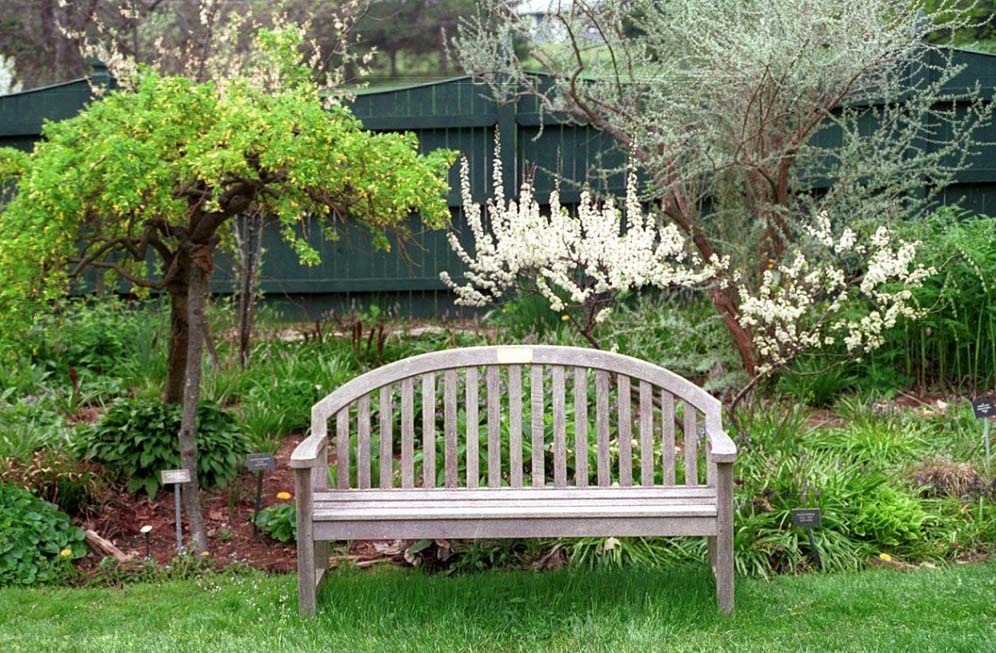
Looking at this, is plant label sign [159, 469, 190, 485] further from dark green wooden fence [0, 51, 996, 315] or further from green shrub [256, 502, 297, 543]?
dark green wooden fence [0, 51, 996, 315]

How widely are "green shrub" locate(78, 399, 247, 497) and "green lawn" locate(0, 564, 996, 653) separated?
1.01 meters

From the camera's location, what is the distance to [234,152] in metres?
4.54

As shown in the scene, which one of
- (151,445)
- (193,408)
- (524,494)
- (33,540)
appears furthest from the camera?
(151,445)

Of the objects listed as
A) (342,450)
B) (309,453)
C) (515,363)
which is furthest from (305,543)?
(515,363)

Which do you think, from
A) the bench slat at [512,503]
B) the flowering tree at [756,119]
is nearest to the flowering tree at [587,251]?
the flowering tree at [756,119]

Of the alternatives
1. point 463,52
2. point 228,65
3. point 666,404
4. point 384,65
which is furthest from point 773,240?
point 384,65

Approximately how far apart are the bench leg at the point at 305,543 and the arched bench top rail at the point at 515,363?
30cm

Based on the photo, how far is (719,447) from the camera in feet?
14.3

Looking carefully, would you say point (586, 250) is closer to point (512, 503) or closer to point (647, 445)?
point (647, 445)

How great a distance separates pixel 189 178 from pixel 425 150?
15.7 ft

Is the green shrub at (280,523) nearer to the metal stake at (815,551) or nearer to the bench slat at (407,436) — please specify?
the bench slat at (407,436)

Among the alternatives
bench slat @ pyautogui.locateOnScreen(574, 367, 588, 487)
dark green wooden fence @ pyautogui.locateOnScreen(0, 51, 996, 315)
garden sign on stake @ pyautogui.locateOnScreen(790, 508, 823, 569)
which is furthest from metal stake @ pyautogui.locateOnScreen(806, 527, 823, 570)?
dark green wooden fence @ pyautogui.locateOnScreen(0, 51, 996, 315)

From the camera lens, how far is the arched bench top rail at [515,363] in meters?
4.70

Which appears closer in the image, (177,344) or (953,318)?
(177,344)
